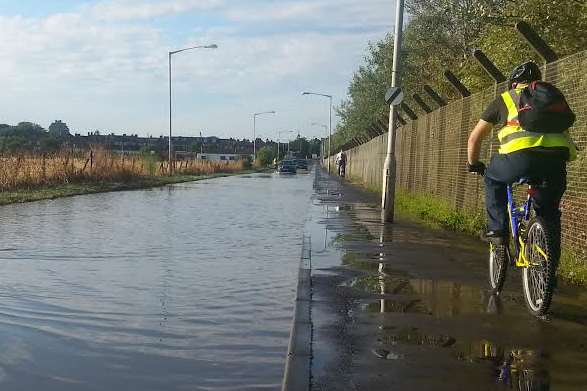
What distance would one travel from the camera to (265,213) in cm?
1762

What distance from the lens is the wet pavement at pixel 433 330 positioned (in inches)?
163

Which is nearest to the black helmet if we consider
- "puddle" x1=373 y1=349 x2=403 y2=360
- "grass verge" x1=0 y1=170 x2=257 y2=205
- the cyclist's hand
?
the cyclist's hand

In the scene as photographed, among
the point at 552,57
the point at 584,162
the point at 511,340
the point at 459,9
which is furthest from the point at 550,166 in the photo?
the point at 459,9

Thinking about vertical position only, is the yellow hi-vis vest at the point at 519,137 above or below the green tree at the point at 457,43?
below

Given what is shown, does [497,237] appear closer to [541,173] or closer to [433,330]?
[541,173]

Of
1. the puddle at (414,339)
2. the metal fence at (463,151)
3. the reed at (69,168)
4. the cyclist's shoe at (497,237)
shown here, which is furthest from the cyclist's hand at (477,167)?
the reed at (69,168)

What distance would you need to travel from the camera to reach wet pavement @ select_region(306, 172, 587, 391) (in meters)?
4.14

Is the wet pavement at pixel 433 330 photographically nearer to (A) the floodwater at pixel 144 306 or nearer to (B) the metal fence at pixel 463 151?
(A) the floodwater at pixel 144 306

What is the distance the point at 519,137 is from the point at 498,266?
1566 millimetres

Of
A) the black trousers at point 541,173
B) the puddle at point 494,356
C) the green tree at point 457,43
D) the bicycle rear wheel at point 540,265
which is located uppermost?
the green tree at point 457,43

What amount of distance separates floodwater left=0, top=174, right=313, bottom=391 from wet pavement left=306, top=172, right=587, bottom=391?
450mm

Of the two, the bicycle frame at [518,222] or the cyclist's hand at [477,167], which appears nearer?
the bicycle frame at [518,222]

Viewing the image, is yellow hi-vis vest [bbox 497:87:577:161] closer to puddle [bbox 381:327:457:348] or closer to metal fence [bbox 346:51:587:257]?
puddle [bbox 381:327:457:348]

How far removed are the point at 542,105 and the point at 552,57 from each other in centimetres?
368
